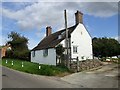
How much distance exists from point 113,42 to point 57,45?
3295cm

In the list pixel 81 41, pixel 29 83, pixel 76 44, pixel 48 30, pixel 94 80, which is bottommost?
pixel 94 80

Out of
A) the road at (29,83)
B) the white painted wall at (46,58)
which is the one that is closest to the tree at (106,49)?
the white painted wall at (46,58)

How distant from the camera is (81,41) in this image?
40281mm

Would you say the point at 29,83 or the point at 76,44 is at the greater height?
the point at 76,44

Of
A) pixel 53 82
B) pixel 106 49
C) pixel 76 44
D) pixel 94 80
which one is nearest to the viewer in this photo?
pixel 53 82

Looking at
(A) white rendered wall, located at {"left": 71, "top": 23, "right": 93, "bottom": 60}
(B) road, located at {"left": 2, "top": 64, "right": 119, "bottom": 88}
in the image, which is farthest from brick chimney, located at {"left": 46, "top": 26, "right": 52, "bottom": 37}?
→ (B) road, located at {"left": 2, "top": 64, "right": 119, "bottom": 88}

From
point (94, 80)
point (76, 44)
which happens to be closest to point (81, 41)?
point (76, 44)

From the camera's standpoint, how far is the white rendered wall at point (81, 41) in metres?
39.2

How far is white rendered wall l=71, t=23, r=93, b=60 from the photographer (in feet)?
128

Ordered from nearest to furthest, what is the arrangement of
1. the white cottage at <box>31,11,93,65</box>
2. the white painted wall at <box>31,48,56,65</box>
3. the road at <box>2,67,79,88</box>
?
1. the road at <box>2,67,79,88</box>
2. the white painted wall at <box>31,48,56,65</box>
3. the white cottage at <box>31,11,93,65</box>

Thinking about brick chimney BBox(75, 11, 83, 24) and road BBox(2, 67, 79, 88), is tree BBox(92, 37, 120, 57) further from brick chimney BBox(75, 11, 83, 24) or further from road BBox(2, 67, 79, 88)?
road BBox(2, 67, 79, 88)

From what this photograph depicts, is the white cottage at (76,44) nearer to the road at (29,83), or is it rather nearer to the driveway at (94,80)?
the driveway at (94,80)

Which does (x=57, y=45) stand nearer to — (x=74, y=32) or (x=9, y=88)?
(x=74, y=32)

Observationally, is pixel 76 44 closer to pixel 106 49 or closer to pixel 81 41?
pixel 81 41
